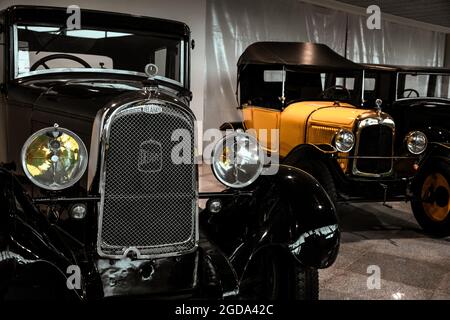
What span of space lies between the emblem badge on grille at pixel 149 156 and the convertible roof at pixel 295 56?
11.5ft

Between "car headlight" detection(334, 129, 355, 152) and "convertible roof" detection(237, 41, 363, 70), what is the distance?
1.13 meters

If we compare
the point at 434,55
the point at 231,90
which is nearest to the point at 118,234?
the point at 231,90

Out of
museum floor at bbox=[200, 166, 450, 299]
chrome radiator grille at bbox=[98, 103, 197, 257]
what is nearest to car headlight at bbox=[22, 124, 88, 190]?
chrome radiator grille at bbox=[98, 103, 197, 257]

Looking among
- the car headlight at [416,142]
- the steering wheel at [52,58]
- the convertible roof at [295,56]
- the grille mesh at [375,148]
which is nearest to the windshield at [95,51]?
the steering wheel at [52,58]

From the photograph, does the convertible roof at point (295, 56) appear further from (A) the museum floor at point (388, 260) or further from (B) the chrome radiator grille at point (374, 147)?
(A) the museum floor at point (388, 260)

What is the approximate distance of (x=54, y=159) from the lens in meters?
1.97

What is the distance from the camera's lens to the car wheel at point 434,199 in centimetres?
436

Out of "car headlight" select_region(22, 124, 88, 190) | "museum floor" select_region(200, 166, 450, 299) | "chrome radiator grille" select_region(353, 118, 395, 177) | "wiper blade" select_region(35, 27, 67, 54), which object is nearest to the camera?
"car headlight" select_region(22, 124, 88, 190)

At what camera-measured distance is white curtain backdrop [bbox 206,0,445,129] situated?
7.80 meters

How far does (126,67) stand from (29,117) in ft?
2.42

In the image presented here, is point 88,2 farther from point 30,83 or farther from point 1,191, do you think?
point 1,191

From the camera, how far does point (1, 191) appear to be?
1968mm

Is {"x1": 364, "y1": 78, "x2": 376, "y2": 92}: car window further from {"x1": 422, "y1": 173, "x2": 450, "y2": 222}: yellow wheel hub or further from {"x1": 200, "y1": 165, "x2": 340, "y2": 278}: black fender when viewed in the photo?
{"x1": 200, "y1": 165, "x2": 340, "y2": 278}: black fender

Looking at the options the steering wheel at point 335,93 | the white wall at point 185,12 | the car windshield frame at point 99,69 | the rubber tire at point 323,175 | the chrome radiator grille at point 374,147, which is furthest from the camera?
the white wall at point 185,12
